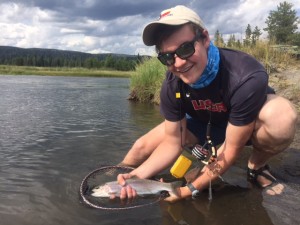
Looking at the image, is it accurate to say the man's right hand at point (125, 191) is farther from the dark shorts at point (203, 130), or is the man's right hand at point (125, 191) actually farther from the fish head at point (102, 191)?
the dark shorts at point (203, 130)

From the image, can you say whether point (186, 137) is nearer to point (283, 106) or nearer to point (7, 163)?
point (283, 106)

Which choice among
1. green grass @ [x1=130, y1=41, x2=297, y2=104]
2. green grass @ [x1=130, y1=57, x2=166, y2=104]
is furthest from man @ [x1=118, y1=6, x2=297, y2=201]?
green grass @ [x1=130, y1=57, x2=166, y2=104]

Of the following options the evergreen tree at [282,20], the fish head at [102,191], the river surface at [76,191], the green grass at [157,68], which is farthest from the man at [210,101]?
the evergreen tree at [282,20]

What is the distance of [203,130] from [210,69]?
48.6 inches

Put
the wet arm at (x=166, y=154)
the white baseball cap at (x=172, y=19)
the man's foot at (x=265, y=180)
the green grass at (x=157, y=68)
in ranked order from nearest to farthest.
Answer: the white baseball cap at (x=172, y=19), the wet arm at (x=166, y=154), the man's foot at (x=265, y=180), the green grass at (x=157, y=68)

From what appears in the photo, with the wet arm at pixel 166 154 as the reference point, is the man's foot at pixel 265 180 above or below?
below

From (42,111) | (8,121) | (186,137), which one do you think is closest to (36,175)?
(186,137)

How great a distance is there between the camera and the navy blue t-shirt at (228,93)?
325cm

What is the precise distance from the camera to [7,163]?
16.8ft

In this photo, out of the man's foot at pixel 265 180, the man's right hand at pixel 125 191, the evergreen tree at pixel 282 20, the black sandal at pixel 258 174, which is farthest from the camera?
the evergreen tree at pixel 282 20

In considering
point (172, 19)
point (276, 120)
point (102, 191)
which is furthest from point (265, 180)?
point (172, 19)

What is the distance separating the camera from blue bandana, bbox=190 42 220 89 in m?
3.22

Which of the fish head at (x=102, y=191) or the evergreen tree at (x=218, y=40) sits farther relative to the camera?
→ the evergreen tree at (x=218, y=40)

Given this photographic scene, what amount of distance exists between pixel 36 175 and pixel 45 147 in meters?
1.63
